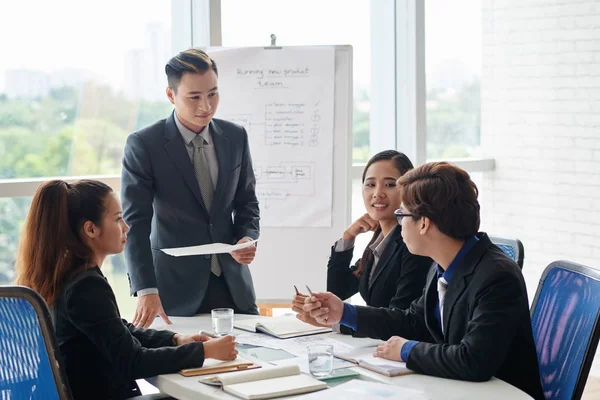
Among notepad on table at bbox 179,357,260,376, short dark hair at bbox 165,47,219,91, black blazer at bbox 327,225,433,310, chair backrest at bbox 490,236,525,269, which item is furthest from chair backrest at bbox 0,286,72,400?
chair backrest at bbox 490,236,525,269

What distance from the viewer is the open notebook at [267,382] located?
6.82 feet

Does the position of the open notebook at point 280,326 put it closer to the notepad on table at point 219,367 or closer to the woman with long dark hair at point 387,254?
the woman with long dark hair at point 387,254

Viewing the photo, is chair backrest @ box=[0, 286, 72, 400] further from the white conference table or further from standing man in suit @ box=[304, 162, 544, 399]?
standing man in suit @ box=[304, 162, 544, 399]

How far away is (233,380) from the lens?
2166 millimetres

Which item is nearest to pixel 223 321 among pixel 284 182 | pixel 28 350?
pixel 28 350

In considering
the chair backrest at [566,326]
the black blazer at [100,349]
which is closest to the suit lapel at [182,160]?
the black blazer at [100,349]

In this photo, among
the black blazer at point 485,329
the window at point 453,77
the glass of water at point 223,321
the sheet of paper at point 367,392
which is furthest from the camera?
the window at point 453,77

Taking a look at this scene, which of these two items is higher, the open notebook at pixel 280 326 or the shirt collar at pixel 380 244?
the shirt collar at pixel 380 244

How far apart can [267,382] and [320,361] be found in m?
0.16

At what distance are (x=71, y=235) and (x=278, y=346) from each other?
0.72 meters

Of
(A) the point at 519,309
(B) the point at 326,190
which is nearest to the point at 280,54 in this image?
(B) the point at 326,190

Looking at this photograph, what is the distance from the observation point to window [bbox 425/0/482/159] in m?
5.82

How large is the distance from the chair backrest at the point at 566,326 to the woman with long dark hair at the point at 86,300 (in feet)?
3.09

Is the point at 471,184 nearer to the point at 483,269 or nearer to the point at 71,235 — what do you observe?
the point at 483,269
